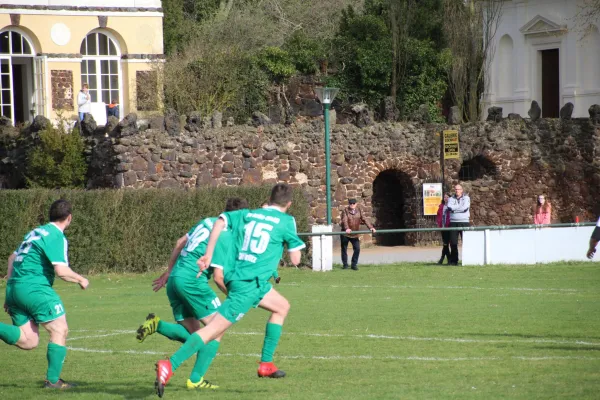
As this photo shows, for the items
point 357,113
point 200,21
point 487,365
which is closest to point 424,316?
point 487,365

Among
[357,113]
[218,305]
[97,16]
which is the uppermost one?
[97,16]

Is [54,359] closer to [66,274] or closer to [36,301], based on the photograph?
[36,301]

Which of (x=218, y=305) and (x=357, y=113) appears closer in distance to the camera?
(x=218, y=305)

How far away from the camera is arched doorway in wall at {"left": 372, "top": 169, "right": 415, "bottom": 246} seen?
3475cm

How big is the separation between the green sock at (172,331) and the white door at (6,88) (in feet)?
96.4

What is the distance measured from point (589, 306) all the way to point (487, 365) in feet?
19.2

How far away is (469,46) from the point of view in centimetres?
4159

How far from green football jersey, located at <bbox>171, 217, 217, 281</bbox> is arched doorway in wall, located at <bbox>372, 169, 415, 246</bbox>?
23.8 meters

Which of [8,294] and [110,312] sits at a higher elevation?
[8,294]

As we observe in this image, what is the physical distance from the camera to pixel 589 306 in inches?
648

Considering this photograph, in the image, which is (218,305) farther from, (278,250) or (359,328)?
(359,328)

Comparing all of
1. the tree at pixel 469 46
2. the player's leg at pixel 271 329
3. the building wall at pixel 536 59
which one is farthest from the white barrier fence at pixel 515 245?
the building wall at pixel 536 59

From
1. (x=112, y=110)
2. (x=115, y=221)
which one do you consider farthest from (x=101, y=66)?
(x=115, y=221)

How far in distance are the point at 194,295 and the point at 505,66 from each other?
35308 mm
